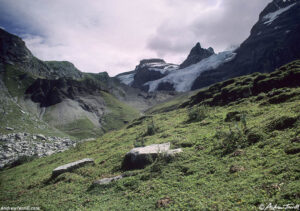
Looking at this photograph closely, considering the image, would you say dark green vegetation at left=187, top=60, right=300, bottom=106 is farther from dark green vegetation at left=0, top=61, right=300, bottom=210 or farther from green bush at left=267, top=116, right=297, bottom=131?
dark green vegetation at left=0, top=61, right=300, bottom=210

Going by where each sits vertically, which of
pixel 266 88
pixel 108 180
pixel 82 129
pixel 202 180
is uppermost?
pixel 266 88

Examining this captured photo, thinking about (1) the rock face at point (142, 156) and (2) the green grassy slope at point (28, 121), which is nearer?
(1) the rock face at point (142, 156)

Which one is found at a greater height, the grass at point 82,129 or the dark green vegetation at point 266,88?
the dark green vegetation at point 266,88

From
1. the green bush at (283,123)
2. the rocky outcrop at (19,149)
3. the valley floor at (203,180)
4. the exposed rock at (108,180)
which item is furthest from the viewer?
the rocky outcrop at (19,149)

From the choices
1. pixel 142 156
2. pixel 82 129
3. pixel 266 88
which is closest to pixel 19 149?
pixel 142 156

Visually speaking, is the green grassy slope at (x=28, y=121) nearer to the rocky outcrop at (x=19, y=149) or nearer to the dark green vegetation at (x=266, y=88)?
the rocky outcrop at (x=19, y=149)

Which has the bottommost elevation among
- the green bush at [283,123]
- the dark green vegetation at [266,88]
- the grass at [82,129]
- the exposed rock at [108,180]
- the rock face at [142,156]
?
the grass at [82,129]

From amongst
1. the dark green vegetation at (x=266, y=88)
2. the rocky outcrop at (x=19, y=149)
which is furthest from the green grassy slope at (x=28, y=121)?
the dark green vegetation at (x=266, y=88)

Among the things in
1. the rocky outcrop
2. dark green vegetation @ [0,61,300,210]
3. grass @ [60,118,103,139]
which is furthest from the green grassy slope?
dark green vegetation @ [0,61,300,210]

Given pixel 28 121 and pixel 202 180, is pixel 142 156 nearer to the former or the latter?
pixel 202 180

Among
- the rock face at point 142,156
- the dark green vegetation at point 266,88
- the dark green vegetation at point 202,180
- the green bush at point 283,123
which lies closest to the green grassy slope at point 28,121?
the dark green vegetation at point 202,180

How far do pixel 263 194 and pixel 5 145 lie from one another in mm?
80595

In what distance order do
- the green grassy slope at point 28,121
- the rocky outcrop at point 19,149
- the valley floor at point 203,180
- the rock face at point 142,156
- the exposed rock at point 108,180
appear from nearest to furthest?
the valley floor at point 203,180
the exposed rock at point 108,180
the rock face at point 142,156
the rocky outcrop at point 19,149
the green grassy slope at point 28,121

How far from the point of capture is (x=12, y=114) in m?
118
